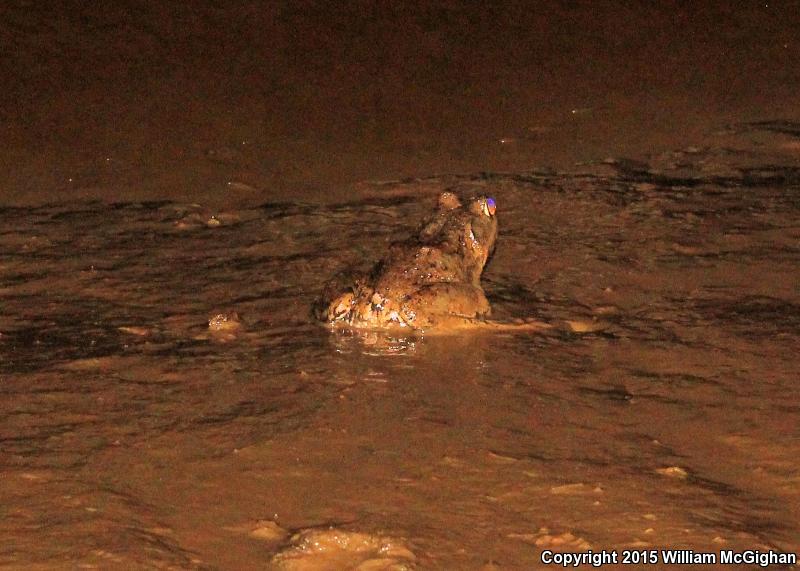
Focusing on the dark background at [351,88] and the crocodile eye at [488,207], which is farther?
the dark background at [351,88]

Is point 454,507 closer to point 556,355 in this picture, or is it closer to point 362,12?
point 556,355

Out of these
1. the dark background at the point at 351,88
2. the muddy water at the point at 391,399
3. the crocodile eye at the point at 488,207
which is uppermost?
the dark background at the point at 351,88

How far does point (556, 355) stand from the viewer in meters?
4.55

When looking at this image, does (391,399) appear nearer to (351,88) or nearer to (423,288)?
(423,288)

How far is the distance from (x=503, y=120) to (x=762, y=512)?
6.85 metres

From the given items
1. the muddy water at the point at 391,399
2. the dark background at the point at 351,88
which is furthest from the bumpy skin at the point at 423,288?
the dark background at the point at 351,88

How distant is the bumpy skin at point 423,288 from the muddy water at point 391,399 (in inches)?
5.2

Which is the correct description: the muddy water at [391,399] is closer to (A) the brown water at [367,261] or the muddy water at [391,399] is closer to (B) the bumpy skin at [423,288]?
(A) the brown water at [367,261]

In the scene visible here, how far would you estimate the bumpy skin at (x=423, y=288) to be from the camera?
497 cm

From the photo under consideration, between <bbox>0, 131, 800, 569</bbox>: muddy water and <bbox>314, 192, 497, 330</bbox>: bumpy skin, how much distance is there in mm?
132

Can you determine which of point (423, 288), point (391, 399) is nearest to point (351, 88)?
point (423, 288)

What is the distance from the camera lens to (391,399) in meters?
4.14

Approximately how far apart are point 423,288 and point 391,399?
39.8 inches

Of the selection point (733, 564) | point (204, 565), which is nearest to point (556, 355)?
point (733, 564)
